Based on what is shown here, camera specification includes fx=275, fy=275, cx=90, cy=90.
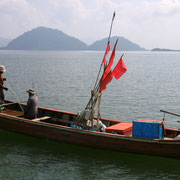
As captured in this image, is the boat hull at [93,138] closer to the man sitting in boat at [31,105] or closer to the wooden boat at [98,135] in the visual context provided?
the wooden boat at [98,135]

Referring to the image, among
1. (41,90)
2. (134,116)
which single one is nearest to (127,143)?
(134,116)

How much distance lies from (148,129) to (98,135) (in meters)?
2.31

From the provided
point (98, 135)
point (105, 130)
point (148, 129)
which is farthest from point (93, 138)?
point (148, 129)

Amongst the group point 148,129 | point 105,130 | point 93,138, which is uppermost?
point 148,129

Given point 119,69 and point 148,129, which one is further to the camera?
point 119,69

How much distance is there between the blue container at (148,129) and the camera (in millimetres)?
12000

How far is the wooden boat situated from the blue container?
279 millimetres

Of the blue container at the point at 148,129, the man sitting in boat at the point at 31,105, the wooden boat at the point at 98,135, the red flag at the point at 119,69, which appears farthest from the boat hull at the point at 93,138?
the red flag at the point at 119,69

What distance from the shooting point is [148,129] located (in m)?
12.1

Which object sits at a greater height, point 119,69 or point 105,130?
point 119,69

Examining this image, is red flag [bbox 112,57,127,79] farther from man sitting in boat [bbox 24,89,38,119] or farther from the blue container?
man sitting in boat [bbox 24,89,38,119]

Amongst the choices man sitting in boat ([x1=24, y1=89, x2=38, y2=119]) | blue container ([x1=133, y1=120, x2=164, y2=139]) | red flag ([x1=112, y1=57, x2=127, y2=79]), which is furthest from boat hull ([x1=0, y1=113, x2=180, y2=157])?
red flag ([x1=112, y1=57, x2=127, y2=79])

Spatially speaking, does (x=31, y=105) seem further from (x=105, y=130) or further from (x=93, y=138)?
(x=105, y=130)

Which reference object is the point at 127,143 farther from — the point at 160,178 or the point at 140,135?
the point at 160,178
